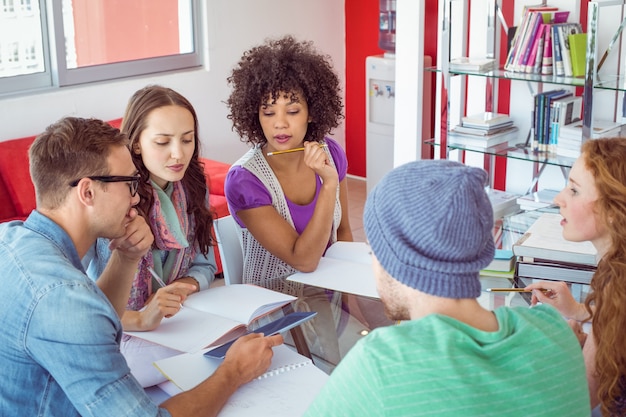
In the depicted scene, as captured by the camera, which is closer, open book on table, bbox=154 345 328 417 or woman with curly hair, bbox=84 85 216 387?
open book on table, bbox=154 345 328 417

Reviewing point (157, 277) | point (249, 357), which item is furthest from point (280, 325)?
point (157, 277)

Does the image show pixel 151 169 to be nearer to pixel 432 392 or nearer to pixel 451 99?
pixel 432 392

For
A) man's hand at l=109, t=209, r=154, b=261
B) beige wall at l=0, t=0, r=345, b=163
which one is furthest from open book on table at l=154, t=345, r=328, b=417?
beige wall at l=0, t=0, r=345, b=163

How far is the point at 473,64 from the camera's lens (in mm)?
4027

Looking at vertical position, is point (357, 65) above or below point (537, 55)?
below

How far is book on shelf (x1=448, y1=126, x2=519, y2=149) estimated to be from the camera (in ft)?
13.3

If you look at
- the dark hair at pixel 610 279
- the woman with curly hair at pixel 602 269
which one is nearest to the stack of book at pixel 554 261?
the woman with curly hair at pixel 602 269

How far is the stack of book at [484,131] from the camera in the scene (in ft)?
13.4

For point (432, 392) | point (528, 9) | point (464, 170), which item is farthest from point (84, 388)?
point (528, 9)

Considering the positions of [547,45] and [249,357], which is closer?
[249,357]

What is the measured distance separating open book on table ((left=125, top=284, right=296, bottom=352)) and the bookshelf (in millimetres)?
1984

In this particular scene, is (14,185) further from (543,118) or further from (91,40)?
(543,118)

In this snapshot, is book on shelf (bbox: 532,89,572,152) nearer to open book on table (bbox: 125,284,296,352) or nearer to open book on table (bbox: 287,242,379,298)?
open book on table (bbox: 287,242,379,298)

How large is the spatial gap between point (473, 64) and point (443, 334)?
117 inches
